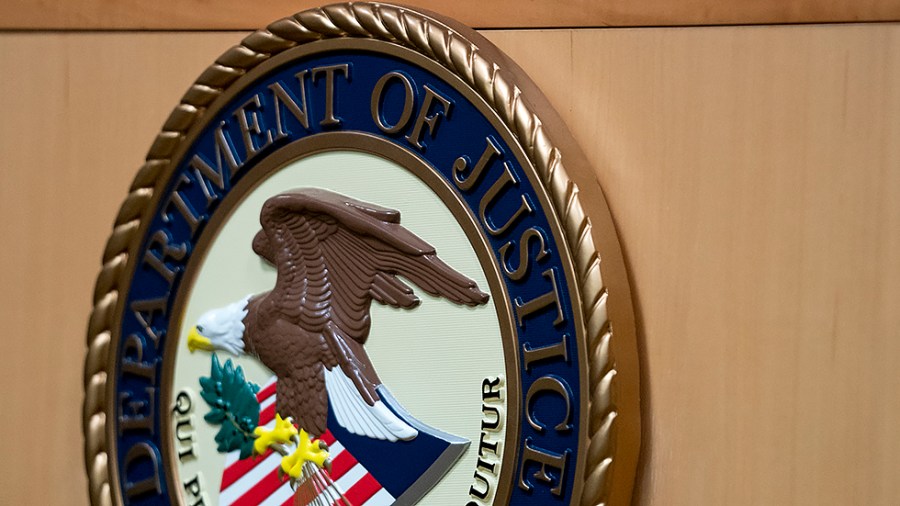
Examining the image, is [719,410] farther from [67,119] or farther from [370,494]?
[67,119]

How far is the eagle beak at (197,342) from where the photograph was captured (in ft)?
4.50

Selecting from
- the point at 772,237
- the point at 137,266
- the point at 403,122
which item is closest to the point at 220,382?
the point at 137,266

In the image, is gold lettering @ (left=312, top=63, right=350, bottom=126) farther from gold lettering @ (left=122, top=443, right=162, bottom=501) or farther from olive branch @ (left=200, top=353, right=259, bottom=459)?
gold lettering @ (left=122, top=443, right=162, bottom=501)

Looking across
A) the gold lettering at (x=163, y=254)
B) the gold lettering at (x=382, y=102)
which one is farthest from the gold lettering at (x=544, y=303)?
the gold lettering at (x=163, y=254)

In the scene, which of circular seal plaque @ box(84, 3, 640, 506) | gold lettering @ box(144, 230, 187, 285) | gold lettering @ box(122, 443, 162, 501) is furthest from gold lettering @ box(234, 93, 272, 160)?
gold lettering @ box(122, 443, 162, 501)

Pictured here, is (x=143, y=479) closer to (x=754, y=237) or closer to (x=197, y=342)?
(x=197, y=342)

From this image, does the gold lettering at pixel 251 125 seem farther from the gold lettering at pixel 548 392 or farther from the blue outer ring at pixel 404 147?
the gold lettering at pixel 548 392

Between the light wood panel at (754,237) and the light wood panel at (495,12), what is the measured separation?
0.04 ft

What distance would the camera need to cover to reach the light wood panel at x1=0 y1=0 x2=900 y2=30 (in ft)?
3.39

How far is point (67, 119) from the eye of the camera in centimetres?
157

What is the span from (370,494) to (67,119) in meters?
0.69

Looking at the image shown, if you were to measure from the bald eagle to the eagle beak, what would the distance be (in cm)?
2

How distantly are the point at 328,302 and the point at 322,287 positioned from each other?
2 cm

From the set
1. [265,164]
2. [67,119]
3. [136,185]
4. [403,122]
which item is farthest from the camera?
[67,119]
